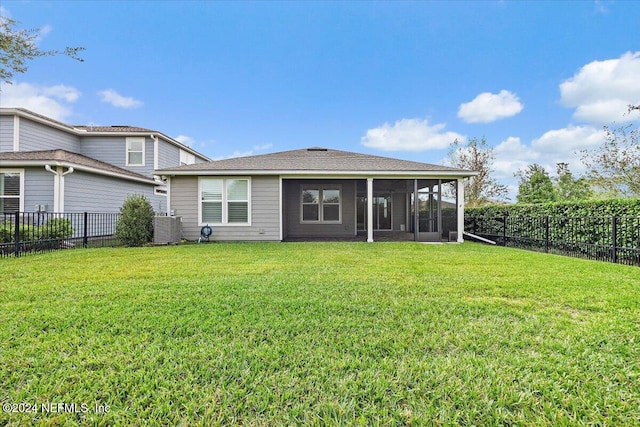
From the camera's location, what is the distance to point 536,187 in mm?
20578

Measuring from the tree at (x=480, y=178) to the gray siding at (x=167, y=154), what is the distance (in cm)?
1974

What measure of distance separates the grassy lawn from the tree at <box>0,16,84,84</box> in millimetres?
5490

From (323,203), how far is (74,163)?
9.52 meters


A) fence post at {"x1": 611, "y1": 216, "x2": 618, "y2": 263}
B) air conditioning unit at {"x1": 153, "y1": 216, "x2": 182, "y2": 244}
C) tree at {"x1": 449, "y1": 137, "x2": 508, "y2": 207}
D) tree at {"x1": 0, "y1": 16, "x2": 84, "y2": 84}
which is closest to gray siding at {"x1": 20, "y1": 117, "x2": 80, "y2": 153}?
tree at {"x1": 0, "y1": 16, "x2": 84, "y2": 84}

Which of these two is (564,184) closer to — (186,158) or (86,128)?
(186,158)

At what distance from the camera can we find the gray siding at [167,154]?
1652 centimetres

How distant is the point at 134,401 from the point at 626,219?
986 cm

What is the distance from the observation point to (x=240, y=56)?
15.9m

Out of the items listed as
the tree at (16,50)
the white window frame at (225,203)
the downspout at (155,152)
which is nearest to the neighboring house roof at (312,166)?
the white window frame at (225,203)

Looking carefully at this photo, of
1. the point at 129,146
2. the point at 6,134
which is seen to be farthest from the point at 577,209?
the point at 6,134

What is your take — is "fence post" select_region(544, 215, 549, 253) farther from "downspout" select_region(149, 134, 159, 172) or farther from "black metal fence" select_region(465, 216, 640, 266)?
"downspout" select_region(149, 134, 159, 172)

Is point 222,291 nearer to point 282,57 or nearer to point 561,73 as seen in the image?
point 282,57

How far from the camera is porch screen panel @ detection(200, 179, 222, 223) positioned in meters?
11.3

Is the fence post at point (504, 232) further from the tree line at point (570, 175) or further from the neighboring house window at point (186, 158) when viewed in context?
the neighboring house window at point (186, 158)
